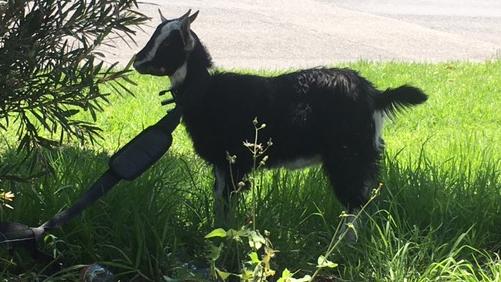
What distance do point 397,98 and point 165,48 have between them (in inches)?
45.1

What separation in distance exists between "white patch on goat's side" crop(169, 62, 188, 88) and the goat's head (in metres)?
0.06

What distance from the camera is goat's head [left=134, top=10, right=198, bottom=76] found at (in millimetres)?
3875

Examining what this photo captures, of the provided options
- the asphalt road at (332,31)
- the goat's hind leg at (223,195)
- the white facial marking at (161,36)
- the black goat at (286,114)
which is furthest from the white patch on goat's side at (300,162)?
the asphalt road at (332,31)

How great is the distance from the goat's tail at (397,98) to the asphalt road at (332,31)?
5.25m

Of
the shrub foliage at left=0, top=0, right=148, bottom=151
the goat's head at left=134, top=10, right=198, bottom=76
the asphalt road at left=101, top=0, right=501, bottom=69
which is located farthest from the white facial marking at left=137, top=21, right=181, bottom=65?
the asphalt road at left=101, top=0, right=501, bottom=69

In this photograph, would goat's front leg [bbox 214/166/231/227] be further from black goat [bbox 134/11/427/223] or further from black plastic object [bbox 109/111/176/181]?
black plastic object [bbox 109/111/176/181]

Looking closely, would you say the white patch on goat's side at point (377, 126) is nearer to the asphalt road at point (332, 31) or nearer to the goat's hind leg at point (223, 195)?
the goat's hind leg at point (223, 195)

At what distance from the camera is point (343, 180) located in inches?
157

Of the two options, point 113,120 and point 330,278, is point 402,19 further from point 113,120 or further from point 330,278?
point 330,278

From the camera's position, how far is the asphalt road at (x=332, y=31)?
1041 cm

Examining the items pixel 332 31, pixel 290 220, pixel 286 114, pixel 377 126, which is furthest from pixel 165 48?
pixel 332 31

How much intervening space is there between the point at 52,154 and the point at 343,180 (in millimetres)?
1520

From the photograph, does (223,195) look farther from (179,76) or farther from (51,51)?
(51,51)

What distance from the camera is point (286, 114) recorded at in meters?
3.99
